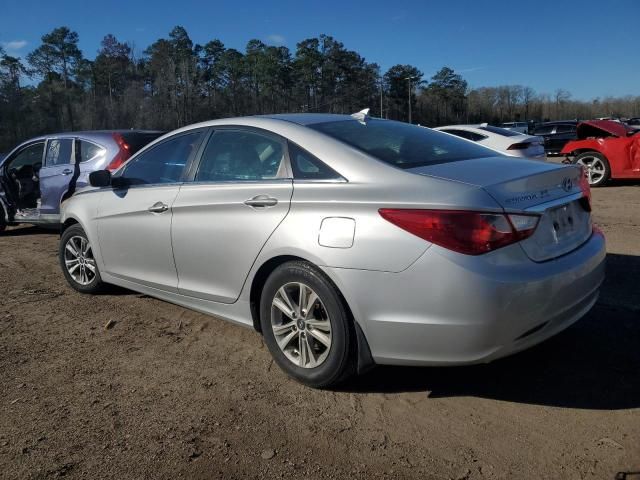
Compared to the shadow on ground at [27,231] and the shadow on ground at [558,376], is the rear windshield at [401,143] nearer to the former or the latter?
the shadow on ground at [558,376]

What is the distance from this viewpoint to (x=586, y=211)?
3.24 meters

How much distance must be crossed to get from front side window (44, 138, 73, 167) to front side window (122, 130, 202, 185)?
12.9 feet

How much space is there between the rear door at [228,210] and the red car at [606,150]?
33.9 feet

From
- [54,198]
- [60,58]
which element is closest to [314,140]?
[54,198]

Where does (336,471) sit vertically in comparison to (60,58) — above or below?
below

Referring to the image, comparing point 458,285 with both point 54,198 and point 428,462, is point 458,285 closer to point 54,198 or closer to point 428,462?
point 428,462

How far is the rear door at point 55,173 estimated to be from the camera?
7805 mm

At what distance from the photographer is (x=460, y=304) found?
99.7 inches

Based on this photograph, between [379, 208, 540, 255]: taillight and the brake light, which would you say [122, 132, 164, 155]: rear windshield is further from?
the brake light

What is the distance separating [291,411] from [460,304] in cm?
111

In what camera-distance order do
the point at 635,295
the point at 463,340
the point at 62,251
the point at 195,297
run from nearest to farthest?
the point at 463,340 < the point at 195,297 < the point at 635,295 < the point at 62,251

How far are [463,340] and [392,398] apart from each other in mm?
672

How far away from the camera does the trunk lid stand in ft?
8.79

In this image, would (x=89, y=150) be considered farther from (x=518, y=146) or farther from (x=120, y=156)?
(x=518, y=146)
